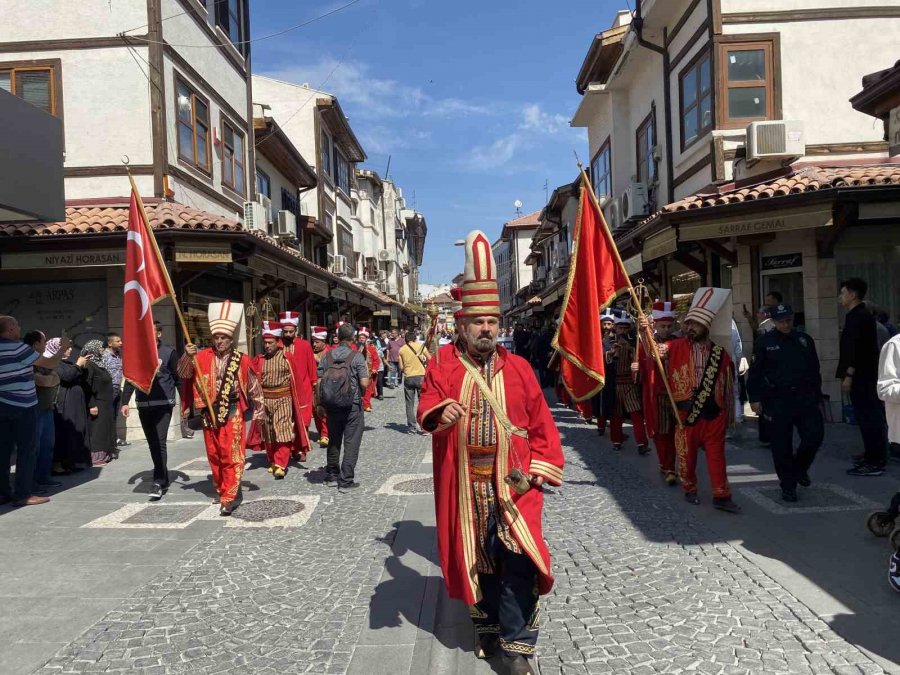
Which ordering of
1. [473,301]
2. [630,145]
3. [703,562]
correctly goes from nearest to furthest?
[473,301]
[703,562]
[630,145]

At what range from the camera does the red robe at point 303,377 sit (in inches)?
347

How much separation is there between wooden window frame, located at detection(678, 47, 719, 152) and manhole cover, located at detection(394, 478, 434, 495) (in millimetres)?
8796

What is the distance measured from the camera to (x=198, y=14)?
14109mm

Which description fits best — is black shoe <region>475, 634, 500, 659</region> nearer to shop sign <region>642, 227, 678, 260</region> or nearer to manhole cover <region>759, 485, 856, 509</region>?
manhole cover <region>759, 485, 856, 509</region>

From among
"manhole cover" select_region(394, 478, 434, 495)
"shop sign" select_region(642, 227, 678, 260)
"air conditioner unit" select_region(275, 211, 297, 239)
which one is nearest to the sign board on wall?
"manhole cover" select_region(394, 478, 434, 495)

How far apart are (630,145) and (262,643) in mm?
17724

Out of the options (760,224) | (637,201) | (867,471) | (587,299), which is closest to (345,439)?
(587,299)

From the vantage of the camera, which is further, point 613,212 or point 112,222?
point 613,212

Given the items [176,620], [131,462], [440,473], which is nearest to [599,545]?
[440,473]

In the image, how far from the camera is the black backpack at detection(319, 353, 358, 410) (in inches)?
298

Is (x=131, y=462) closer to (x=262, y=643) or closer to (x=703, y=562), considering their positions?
(x=262, y=643)

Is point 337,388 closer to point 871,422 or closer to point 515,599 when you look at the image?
point 515,599

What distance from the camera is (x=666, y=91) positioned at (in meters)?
15.0

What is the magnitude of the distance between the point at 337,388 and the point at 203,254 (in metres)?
4.97
